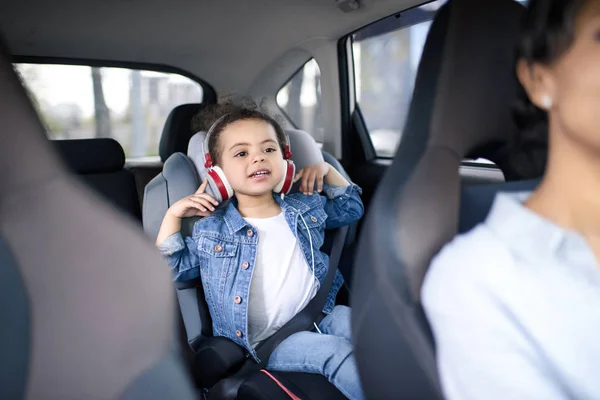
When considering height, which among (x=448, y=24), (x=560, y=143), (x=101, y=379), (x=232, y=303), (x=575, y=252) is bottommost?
(x=232, y=303)

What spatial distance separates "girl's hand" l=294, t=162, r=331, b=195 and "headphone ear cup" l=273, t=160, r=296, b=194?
9 cm

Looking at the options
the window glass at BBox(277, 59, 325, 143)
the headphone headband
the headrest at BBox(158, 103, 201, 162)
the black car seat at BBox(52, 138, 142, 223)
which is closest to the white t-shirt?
the headphone headband

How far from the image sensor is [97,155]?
6.73 ft

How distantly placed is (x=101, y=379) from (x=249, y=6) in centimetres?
138

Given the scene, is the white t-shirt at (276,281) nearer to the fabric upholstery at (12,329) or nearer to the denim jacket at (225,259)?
the denim jacket at (225,259)

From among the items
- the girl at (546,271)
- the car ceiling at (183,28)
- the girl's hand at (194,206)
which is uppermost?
the car ceiling at (183,28)

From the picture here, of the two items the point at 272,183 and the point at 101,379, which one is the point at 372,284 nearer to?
the point at 101,379

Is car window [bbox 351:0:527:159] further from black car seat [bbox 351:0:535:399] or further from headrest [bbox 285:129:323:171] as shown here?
black car seat [bbox 351:0:535:399]

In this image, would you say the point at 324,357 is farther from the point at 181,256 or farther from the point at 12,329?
the point at 12,329

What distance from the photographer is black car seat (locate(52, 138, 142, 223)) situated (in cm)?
198

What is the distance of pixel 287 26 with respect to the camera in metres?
1.89

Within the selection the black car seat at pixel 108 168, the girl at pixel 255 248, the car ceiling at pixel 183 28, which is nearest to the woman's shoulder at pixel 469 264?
the girl at pixel 255 248

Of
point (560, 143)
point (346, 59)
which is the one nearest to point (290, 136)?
point (346, 59)

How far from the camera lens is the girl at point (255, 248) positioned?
1.37 meters
